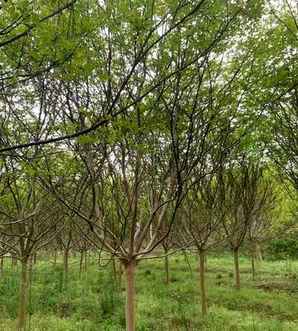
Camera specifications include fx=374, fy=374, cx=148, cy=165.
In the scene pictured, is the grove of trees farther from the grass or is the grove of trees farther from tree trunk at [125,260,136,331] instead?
the grass

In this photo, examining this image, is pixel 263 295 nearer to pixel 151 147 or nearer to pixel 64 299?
pixel 64 299

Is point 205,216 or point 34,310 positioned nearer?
point 205,216

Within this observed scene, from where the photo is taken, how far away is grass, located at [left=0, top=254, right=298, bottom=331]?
8.89m

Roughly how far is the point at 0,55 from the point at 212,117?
248 cm

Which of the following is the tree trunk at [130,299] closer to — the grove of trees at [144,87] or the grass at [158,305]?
the grove of trees at [144,87]

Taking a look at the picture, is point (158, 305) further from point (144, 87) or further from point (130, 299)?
point (144, 87)

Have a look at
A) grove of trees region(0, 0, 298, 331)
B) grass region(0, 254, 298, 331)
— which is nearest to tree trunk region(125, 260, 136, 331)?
grove of trees region(0, 0, 298, 331)

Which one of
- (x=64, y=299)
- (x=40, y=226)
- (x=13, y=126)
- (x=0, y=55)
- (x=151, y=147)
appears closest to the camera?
(x=0, y=55)

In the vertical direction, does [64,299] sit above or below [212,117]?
below

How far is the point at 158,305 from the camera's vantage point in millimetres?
11031

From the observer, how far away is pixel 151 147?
4.72 metres

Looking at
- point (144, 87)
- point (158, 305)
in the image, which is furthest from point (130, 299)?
point (158, 305)

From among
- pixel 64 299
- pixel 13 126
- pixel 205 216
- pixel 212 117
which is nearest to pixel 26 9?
pixel 212 117

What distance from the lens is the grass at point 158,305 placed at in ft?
29.2
